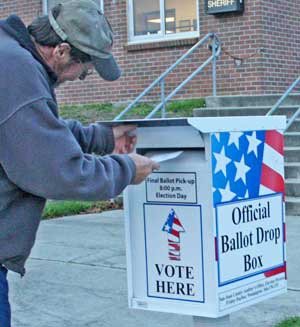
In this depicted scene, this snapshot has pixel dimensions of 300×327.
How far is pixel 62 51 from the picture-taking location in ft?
8.71

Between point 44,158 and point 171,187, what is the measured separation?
0.63 meters

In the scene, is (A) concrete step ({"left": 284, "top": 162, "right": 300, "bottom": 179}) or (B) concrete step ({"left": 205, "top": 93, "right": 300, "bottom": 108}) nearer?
(A) concrete step ({"left": 284, "top": 162, "right": 300, "bottom": 179})

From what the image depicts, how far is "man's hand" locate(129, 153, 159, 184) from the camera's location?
2707 millimetres

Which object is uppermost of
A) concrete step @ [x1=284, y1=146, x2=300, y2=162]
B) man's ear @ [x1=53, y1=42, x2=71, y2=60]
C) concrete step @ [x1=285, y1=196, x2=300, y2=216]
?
man's ear @ [x1=53, y1=42, x2=71, y2=60]

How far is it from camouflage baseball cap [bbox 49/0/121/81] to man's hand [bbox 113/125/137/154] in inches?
16.6

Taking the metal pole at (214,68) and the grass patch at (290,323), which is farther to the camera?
the metal pole at (214,68)

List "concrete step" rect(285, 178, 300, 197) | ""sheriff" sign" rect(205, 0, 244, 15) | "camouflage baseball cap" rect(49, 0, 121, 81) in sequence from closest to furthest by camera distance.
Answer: "camouflage baseball cap" rect(49, 0, 121, 81)
"concrete step" rect(285, 178, 300, 197)
""sheriff" sign" rect(205, 0, 244, 15)

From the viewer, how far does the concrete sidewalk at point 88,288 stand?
498cm

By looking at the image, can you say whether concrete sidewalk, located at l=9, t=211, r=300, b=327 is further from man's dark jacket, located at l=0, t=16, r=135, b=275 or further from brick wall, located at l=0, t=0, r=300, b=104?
brick wall, located at l=0, t=0, r=300, b=104

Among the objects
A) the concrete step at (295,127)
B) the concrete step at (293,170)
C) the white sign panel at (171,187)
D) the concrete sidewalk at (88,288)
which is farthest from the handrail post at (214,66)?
the white sign panel at (171,187)

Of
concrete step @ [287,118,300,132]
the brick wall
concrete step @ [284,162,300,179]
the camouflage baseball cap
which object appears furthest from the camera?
the brick wall

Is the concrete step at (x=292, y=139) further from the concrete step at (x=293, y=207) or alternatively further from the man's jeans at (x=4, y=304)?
the man's jeans at (x=4, y=304)

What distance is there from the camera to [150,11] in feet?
43.0

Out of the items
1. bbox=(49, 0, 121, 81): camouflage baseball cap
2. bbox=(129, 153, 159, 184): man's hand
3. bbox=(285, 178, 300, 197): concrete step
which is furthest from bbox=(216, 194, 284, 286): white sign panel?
bbox=(285, 178, 300, 197): concrete step
